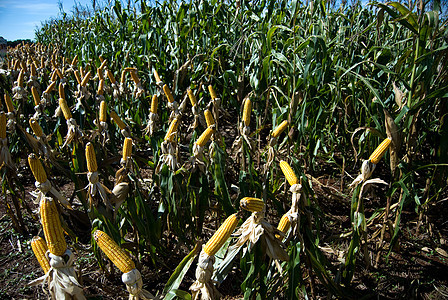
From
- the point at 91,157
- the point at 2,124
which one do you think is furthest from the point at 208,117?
the point at 2,124

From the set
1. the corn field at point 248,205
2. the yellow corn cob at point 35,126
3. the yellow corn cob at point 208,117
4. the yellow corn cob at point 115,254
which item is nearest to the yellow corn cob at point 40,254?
the corn field at point 248,205

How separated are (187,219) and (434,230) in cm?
199

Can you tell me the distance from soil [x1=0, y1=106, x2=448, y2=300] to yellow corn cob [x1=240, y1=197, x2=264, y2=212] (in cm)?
96

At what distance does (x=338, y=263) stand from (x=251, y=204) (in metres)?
1.59

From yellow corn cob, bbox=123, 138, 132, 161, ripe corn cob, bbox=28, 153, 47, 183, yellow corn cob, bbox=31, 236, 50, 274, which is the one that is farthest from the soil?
yellow corn cob, bbox=31, 236, 50, 274

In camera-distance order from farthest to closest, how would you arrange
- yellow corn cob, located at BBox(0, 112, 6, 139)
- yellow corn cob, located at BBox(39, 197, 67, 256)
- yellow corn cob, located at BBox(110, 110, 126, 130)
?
1. yellow corn cob, located at BBox(110, 110, 126, 130)
2. yellow corn cob, located at BBox(0, 112, 6, 139)
3. yellow corn cob, located at BBox(39, 197, 67, 256)

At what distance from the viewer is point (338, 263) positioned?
2.35 metres

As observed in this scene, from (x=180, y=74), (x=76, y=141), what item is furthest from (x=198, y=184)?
(x=180, y=74)

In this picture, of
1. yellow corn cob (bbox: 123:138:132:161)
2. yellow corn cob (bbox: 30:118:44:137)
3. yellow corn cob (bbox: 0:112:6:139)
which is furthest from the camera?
yellow corn cob (bbox: 30:118:44:137)

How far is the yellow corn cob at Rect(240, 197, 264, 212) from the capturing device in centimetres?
109

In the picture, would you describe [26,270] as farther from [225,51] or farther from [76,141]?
[225,51]

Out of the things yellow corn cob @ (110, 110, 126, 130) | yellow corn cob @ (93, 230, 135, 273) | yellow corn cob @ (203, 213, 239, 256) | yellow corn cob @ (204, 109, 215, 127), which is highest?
yellow corn cob @ (110, 110, 126, 130)

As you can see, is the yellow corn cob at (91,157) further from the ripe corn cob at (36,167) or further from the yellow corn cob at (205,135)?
the yellow corn cob at (205,135)

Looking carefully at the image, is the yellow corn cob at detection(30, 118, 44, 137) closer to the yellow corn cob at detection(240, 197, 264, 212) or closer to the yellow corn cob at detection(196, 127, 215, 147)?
the yellow corn cob at detection(196, 127, 215, 147)
